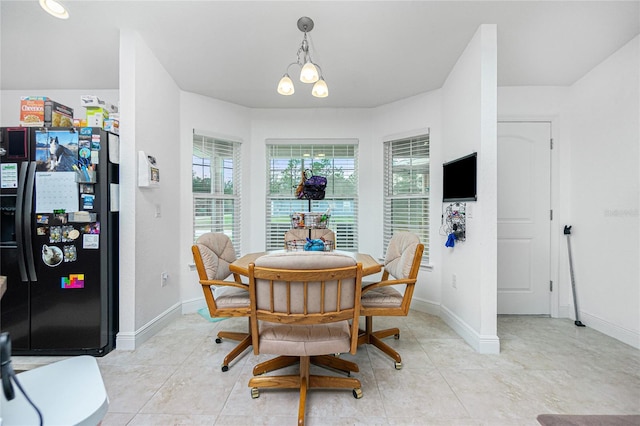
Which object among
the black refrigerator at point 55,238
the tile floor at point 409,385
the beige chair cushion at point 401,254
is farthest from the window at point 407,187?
→ the black refrigerator at point 55,238

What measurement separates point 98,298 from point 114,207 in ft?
2.47

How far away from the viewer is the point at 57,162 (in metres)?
2.08

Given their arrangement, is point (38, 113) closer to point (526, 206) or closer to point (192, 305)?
point (192, 305)

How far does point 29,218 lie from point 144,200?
0.76 m

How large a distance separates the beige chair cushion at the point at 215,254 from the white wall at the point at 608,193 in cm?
360

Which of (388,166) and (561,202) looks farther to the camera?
(388,166)

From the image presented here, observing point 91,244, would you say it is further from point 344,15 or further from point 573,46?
point 573,46

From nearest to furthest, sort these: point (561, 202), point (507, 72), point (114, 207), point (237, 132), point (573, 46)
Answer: point (114, 207) → point (573, 46) → point (507, 72) → point (561, 202) → point (237, 132)

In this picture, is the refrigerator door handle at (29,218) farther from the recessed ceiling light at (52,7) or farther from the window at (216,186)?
the window at (216,186)

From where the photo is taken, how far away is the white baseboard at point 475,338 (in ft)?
7.18

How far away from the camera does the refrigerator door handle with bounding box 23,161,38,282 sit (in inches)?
80.0

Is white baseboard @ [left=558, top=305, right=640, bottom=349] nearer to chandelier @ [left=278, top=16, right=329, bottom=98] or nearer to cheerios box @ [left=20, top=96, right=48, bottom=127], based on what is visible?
chandelier @ [left=278, top=16, right=329, bottom=98]

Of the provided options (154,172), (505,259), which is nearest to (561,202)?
(505,259)

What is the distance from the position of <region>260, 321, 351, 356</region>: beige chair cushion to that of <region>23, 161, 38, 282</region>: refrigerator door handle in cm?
204
